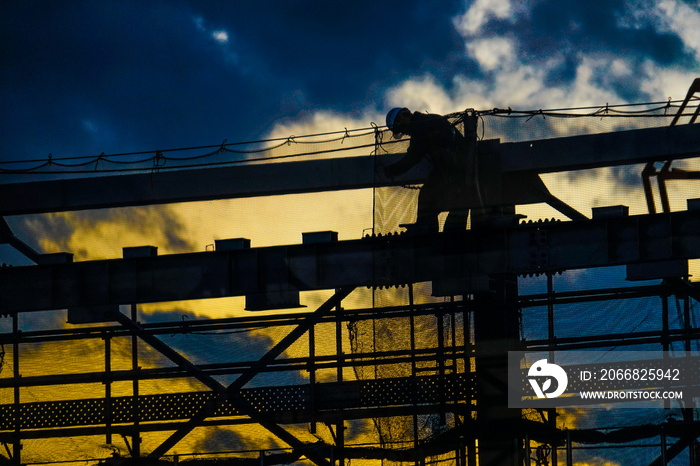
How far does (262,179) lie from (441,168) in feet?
16.4

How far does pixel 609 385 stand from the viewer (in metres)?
14.7

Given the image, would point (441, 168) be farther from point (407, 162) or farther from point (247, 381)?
point (247, 381)

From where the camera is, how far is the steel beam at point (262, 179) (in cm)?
1370

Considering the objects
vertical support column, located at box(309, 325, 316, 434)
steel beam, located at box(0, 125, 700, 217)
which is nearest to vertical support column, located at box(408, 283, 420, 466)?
vertical support column, located at box(309, 325, 316, 434)

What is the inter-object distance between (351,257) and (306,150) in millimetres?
3066

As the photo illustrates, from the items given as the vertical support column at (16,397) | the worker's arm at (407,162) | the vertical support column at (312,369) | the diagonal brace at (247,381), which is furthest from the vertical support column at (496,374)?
the vertical support column at (16,397)

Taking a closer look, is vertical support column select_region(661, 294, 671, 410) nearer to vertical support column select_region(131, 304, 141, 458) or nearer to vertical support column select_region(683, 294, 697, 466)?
vertical support column select_region(683, 294, 697, 466)

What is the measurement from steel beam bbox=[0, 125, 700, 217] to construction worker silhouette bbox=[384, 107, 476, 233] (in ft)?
4.05

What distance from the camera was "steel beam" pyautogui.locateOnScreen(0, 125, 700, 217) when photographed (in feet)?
44.9

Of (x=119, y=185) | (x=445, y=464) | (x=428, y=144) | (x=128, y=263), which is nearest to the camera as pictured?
(x=428, y=144)

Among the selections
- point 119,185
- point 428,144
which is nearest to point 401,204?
point 428,144

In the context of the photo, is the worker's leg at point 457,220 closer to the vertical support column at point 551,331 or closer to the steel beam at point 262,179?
the steel beam at point 262,179

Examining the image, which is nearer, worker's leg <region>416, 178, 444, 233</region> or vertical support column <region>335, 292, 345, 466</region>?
worker's leg <region>416, 178, 444, 233</region>

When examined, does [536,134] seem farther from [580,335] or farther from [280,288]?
[280,288]
